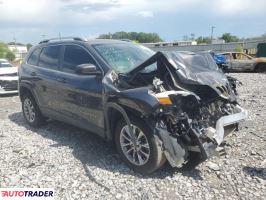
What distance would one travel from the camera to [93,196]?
3971 millimetres

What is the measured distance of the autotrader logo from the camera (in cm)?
395

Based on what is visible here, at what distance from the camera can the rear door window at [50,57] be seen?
6242mm

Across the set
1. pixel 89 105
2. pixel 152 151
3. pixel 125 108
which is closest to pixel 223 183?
pixel 152 151

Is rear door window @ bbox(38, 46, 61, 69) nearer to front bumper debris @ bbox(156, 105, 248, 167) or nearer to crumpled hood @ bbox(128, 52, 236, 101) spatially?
crumpled hood @ bbox(128, 52, 236, 101)

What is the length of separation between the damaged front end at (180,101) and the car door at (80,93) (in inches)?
13.5

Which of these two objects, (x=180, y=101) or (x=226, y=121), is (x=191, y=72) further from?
(x=226, y=121)

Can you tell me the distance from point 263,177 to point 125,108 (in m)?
1.98

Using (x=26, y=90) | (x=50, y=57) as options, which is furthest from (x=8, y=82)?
(x=50, y=57)

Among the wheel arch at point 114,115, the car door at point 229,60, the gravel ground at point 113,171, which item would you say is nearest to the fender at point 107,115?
the wheel arch at point 114,115

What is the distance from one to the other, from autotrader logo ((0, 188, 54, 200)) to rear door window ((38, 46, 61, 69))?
2.67 metres

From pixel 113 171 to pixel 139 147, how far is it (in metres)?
0.53

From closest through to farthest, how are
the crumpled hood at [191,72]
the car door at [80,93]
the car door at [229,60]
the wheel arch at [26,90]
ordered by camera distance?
the crumpled hood at [191,72] → the car door at [80,93] → the wheel arch at [26,90] → the car door at [229,60]

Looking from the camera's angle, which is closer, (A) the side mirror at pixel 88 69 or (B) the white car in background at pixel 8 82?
(A) the side mirror at pixel 88 69

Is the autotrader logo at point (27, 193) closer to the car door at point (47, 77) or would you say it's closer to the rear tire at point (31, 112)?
the car door at point (47, 77)
